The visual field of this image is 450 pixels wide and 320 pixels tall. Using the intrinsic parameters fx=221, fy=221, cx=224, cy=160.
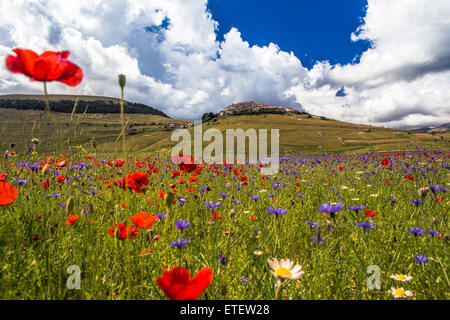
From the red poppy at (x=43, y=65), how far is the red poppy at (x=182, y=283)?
0.92 m

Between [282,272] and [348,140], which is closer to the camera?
[282,272]

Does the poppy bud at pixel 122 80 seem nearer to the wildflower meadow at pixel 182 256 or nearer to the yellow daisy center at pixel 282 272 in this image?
the wildflower meadow at pixel 182 256

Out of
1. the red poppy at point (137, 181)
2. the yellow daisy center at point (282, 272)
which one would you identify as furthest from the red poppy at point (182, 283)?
the red poppy at point (137, 181)

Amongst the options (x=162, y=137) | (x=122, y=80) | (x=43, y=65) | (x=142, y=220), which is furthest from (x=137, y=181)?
(x=162, y=137)

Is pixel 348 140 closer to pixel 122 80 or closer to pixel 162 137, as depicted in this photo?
pixel 162 137

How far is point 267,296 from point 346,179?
474 centimetres

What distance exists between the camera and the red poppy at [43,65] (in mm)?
881

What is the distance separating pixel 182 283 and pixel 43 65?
103 centimetres

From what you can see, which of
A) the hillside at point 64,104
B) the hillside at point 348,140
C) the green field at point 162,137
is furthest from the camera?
the hillside at point 64,104

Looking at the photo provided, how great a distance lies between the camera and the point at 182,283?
2.79 feet
